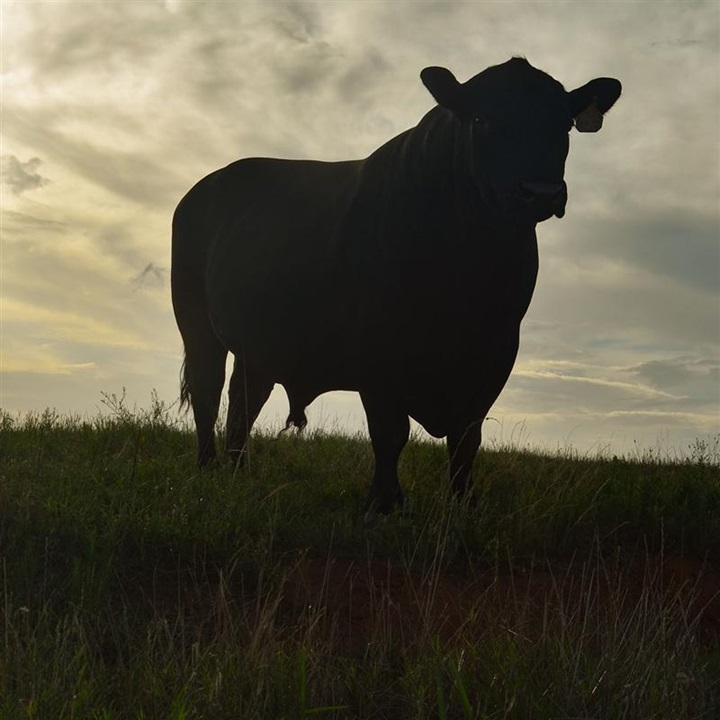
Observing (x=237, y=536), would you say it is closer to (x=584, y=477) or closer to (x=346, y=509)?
(x=346, y=509)

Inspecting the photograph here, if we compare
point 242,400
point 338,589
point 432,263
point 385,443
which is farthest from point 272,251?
point 338,589

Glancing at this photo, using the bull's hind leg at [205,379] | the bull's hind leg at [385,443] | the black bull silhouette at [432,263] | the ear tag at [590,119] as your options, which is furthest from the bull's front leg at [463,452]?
the bull's hind leg at [205,379]

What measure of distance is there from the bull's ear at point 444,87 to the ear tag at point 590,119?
2.53 ft

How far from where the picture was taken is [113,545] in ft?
15.9

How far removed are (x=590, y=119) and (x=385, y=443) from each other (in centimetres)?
221

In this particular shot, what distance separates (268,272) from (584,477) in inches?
99.6

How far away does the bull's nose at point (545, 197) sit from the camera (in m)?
5.00

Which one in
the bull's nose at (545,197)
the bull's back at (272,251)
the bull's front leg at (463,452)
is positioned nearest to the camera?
the bull's nose at (545,197)

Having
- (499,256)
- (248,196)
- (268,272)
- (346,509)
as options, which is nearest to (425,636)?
(346,509)

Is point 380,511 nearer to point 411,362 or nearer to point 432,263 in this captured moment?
point 411,362

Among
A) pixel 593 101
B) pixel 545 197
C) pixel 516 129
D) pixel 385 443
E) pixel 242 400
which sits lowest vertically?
pixel 385 443

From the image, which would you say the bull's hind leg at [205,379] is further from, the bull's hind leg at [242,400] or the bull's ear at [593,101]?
the bull's ear at [593,101]

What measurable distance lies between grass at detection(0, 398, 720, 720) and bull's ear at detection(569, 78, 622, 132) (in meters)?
2.15

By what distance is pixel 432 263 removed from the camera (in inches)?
232
